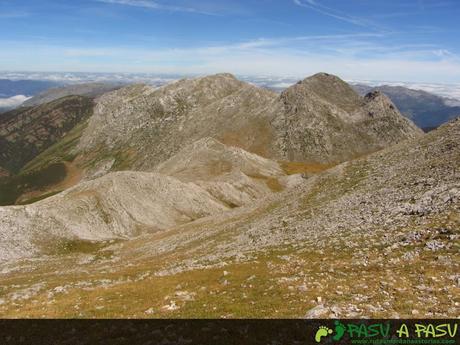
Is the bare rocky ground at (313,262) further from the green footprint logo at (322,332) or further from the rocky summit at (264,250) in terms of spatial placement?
the green footprint logo at (322,332)

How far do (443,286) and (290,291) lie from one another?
9.51 metres

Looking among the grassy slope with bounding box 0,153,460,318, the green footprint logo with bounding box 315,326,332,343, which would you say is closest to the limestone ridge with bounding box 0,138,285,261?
the grassy slope with bounding box 0,153,460,318

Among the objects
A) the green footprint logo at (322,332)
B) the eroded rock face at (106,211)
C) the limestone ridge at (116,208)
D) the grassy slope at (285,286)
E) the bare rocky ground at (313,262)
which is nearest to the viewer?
the green footprint logo at (322,332)

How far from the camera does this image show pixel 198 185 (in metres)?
128

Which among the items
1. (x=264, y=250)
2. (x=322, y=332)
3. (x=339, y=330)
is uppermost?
(x=339, y=330)

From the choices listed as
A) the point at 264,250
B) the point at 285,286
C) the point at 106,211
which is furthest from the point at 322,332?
the point at 106,211

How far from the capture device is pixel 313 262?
1350 inches

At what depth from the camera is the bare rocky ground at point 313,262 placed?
2445 centimetres

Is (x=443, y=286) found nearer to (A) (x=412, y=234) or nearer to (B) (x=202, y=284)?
(A) (x=412, y=234)

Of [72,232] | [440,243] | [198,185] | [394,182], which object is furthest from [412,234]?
[198,185]

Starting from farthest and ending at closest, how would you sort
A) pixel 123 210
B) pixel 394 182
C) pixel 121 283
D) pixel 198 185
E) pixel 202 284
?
1. pixel 198 185
2. pixel 123 210
3. pixel 394 182
4. pixel 121 283
5. pixel 202 284

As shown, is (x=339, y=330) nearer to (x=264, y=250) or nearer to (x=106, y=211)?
(x=264, y=250)

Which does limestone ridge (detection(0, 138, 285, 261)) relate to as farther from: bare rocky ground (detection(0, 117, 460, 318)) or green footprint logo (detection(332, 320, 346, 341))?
green footprint logo (detection(332, 320, 346, 341))

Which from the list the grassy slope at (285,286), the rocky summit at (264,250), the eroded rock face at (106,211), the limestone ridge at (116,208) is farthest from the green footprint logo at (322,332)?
the eroded rock face at (106,211)
